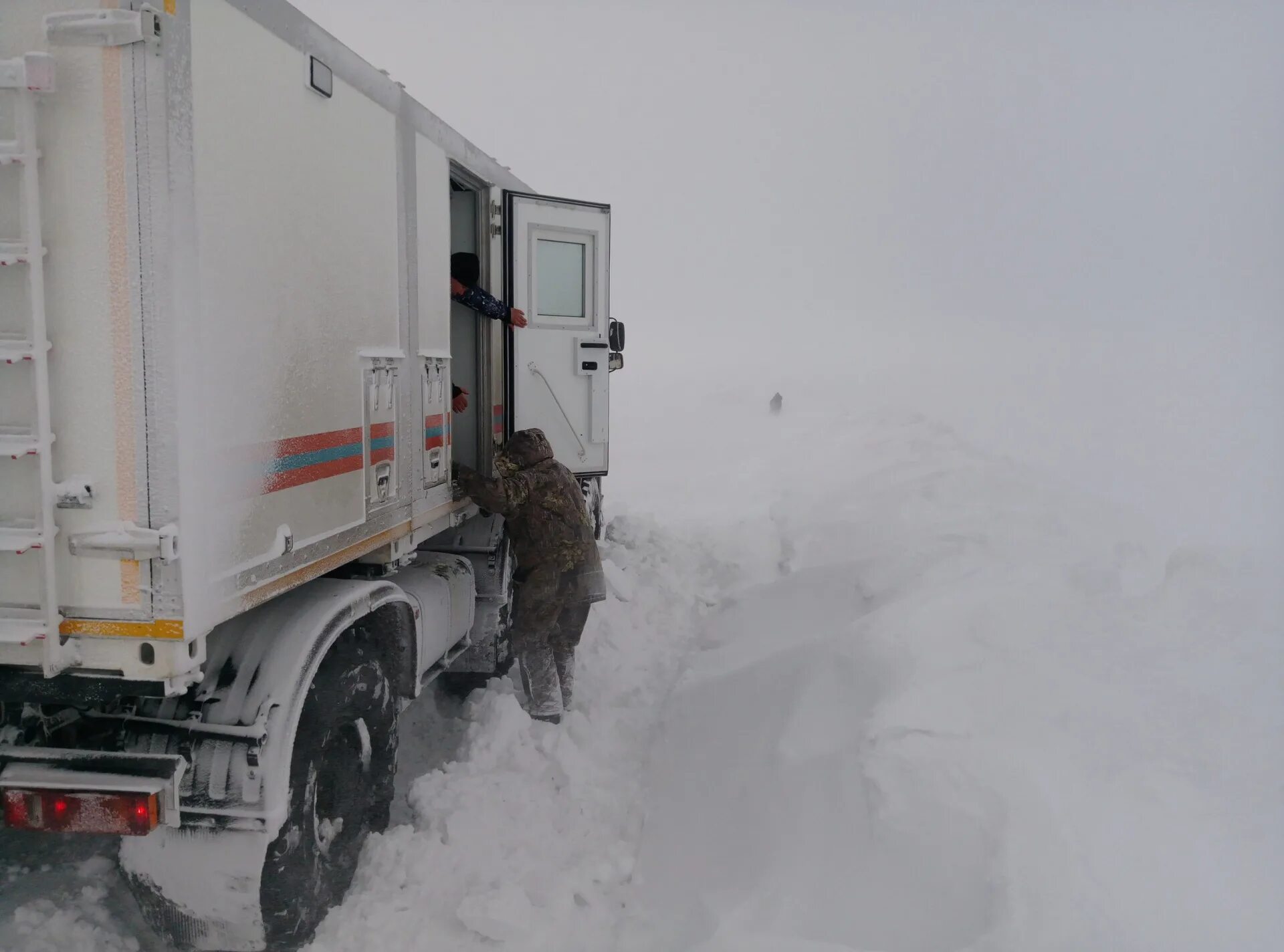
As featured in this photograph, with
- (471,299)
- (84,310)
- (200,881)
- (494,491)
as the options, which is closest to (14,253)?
(84,310)

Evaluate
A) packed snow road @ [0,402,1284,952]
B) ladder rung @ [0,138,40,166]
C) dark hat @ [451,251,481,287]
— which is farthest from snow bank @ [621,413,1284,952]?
ladder rung @ [0,138,40,166]

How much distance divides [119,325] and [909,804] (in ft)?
10.2

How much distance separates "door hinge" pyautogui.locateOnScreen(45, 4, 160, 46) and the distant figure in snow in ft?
10.3

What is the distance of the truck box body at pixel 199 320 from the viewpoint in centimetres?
239

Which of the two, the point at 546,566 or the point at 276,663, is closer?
the point at 276,663

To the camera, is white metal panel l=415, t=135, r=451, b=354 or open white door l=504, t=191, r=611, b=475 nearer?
white metal panel l=415, t=135, r=451, b=354

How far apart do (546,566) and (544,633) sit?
41 cm

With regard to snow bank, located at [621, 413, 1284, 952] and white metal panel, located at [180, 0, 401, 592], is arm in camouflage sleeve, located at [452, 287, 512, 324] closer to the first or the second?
white metal panel, located at [180, 0, 401, 592]

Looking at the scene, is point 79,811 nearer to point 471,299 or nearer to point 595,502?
point 471,299

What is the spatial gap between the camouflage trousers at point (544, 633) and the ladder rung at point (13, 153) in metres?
3.72

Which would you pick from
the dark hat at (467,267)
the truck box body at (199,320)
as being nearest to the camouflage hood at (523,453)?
the dark hat at (467,267)

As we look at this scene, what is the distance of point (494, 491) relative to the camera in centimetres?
512

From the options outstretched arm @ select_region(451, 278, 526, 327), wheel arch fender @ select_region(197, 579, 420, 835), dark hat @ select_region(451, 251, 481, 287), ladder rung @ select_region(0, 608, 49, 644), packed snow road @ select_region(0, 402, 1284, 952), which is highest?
dark hat @ select_region(451, 251, 481, 287)

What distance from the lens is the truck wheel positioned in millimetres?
3260
